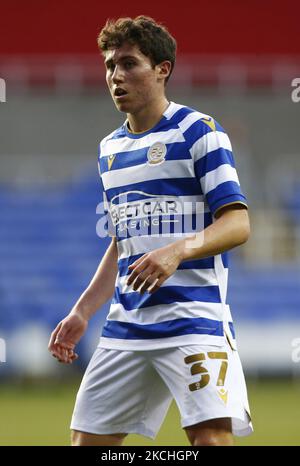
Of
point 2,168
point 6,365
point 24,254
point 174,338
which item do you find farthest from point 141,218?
point 2,168

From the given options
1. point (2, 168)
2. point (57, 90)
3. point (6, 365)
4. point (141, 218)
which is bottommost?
point (6, 365)

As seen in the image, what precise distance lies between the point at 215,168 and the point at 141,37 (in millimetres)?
686

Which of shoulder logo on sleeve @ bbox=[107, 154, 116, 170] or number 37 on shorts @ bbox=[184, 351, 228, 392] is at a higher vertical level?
shoulder logo on sleeve @ bbox=[107, 154, 116, 170]

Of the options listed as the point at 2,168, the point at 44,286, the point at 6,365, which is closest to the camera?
the point at 6,365

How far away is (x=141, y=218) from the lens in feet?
13.8

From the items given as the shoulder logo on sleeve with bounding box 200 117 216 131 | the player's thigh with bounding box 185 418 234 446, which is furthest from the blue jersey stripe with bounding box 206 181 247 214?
the player's thigh with bounding box 185 418 234 446

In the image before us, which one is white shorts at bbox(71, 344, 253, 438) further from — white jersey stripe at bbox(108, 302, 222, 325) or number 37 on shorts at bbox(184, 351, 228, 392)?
white jersey stripe at bbox(108, 302, 222, 325)

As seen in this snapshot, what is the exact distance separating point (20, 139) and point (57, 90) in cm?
87

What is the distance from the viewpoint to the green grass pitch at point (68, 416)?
7516mm

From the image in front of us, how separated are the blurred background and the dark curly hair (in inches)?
222

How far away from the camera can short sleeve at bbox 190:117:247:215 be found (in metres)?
3.99

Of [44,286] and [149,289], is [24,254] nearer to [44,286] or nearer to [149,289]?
[44,286]

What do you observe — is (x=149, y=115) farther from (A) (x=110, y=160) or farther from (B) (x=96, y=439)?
(B) (x=96, y=439)

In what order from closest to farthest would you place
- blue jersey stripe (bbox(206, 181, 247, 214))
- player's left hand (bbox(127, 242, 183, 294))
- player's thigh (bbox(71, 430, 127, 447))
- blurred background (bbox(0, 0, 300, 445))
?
player's left hand (bbox(127, 242, 183, 294)), blue jersey stripe (bbox(206, 181, 247, 214)), player's thigh (bbox(71, 430, 127, 447)), blurred background (bbox(0, 0, 300, 445))
